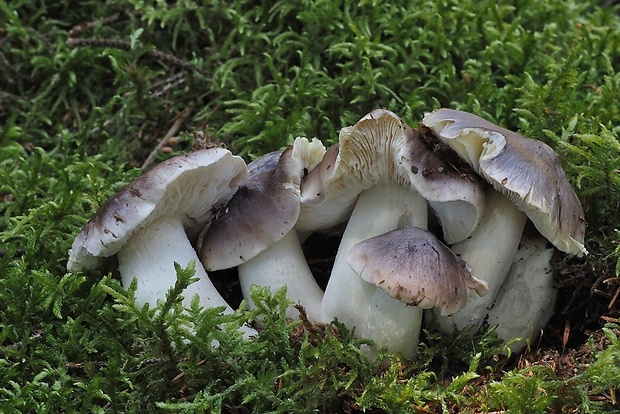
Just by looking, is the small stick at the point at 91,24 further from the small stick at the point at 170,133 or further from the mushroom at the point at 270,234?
the mushroom at the point at 270,234

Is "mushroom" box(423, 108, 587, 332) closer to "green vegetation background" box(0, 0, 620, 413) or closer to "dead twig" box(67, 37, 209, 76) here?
"green vegetation background" box(0, 0, 620, 413)

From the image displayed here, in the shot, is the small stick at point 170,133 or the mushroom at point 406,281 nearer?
the mushroom at point 406,281

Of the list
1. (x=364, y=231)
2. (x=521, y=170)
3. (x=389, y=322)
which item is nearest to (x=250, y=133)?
(x=364, y=231)

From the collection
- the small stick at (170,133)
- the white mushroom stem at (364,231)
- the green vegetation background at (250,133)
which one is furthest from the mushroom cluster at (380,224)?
the small stick at (170,133)

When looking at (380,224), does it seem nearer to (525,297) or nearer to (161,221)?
(525,297)

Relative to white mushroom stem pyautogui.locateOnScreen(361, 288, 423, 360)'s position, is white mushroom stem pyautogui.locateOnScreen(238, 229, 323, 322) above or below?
above

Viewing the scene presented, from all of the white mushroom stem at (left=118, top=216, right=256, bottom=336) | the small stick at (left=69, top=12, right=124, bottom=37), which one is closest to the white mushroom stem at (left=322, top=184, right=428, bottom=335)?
the white mushroom stem at (left=118, top=216, right=256, bottom=336)

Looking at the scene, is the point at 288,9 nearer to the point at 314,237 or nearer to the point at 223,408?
the point at 314,237

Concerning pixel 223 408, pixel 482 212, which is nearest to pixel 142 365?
pixel 223 408
